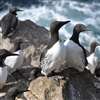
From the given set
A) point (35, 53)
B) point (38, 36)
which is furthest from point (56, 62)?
point (38, 36)

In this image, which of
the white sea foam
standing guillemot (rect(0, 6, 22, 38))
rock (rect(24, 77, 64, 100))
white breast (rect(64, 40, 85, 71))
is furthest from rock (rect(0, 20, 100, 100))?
the white sea foam

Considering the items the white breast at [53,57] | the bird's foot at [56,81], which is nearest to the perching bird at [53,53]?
the white breast at [53,57]

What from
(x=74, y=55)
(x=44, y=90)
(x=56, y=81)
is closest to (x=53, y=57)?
(x=56, y=81)

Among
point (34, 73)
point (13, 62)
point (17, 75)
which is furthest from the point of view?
point (13, 62)

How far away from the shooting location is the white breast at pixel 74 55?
9188mm

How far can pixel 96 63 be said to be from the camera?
14273mm

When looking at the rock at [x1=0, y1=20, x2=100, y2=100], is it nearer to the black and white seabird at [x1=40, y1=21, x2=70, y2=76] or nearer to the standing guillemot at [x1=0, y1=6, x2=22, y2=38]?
the black and white seabird at [x1=40, y1=21, x2=70, y2=76]

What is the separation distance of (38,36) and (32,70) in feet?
11.1

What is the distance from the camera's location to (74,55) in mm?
9258

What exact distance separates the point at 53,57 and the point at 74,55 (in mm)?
637

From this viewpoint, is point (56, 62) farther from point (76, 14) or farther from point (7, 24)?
point (76, 14)

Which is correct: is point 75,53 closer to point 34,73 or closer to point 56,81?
point 56,81

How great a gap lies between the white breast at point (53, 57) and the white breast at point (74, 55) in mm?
369

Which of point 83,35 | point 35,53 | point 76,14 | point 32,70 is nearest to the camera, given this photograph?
point 32,70
